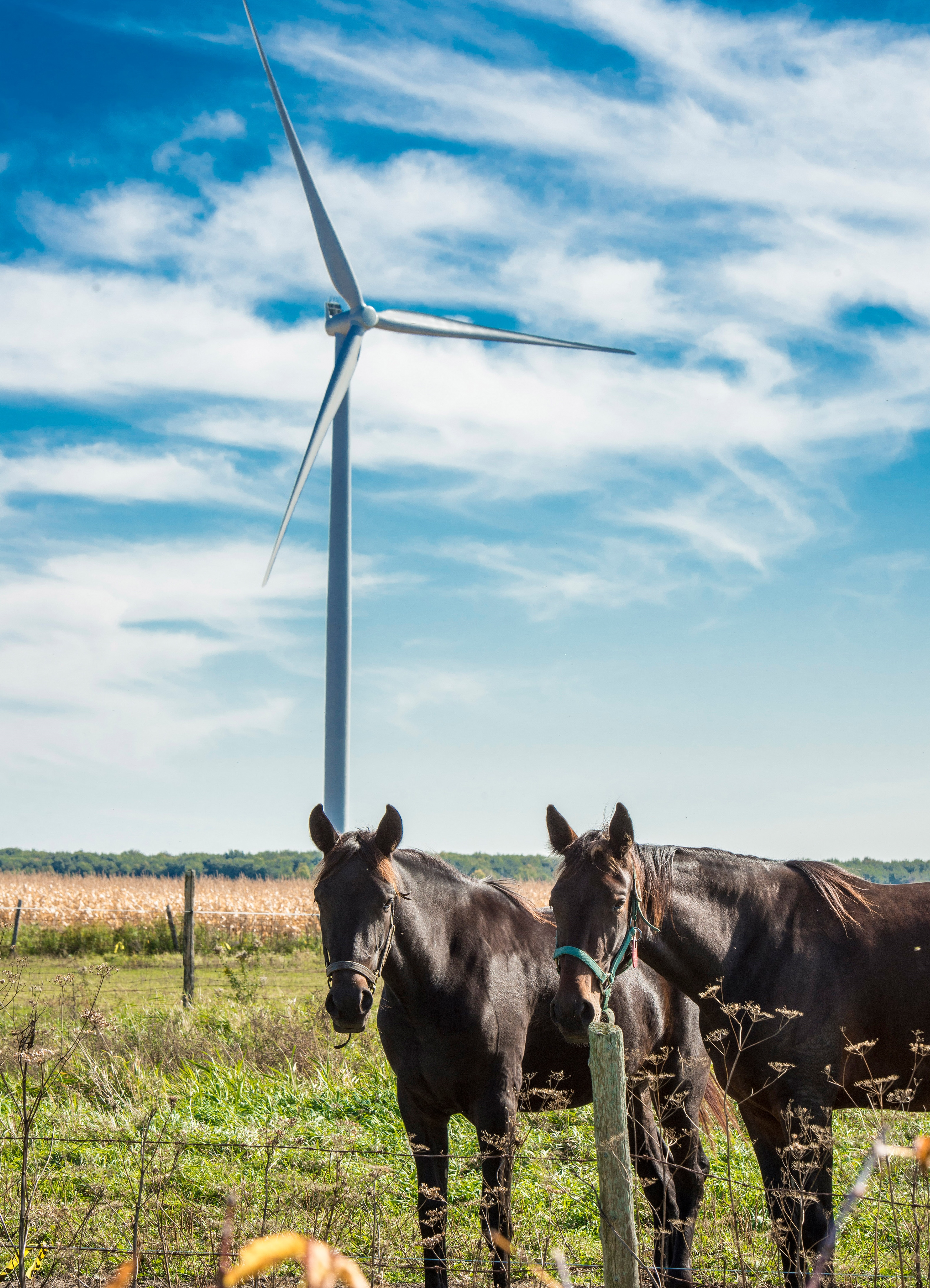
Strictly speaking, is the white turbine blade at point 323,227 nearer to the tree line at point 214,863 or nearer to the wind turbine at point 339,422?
the wind turbine at point 339,422

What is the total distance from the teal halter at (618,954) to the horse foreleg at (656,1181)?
0.82 m

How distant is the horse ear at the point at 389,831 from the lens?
5156 mm

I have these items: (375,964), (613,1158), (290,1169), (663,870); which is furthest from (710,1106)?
(613,1158)

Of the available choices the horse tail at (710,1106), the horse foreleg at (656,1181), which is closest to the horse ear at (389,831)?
the horse foreleg at (656,1181)

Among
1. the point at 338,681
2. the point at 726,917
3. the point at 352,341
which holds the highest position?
the point at 352,341

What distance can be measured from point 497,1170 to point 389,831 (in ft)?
5.36

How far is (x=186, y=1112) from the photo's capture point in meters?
8.23

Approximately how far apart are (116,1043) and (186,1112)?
2.50 metres

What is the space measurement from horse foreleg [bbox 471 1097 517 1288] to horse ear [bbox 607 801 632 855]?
4.68ft

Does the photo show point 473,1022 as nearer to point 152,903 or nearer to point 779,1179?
point 779,1179

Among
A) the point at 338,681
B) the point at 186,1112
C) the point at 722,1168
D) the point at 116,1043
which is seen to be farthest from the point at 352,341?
the point at 722,1168

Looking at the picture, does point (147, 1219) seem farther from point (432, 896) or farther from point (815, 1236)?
point (815, 1236)

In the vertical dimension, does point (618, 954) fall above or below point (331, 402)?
below

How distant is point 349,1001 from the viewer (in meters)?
4.61
